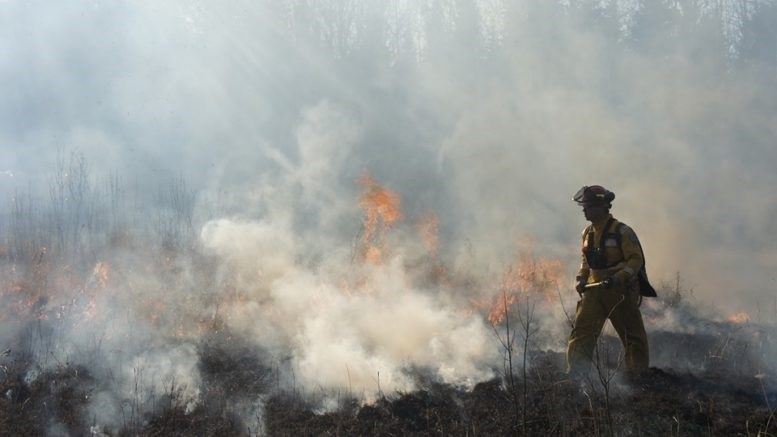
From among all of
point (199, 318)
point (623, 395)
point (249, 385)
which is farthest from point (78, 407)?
point (623, 395)

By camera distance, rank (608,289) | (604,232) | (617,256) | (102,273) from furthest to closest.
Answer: (102,273)
(604,232)
(617,256)
(608,289)

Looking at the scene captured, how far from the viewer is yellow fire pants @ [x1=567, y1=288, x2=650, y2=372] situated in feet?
19.6

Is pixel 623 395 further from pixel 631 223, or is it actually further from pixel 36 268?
pixel 36 268

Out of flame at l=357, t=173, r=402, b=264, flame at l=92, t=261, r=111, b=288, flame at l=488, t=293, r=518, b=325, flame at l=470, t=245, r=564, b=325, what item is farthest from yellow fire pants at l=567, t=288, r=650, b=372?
flame at l=92, t=261, r=111, b=288

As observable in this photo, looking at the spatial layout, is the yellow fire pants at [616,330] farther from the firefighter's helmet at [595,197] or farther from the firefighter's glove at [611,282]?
the firefighter's helmet at [595,197]

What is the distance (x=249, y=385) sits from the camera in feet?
22.8

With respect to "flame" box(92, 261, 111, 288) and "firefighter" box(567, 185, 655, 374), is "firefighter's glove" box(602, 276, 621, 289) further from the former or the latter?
"flame" box(92, 261, 111, 288)

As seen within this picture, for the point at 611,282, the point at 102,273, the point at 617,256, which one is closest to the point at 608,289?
the point at 611,282

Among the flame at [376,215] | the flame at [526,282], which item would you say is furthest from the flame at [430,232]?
the flame at [526,282]

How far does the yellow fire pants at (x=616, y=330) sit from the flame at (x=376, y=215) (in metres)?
7.06

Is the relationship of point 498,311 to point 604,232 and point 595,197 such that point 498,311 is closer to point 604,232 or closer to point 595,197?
point 604,232

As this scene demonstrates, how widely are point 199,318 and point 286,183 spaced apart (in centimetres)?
717

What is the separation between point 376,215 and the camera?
48.3 feet

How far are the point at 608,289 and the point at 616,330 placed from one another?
48cm
